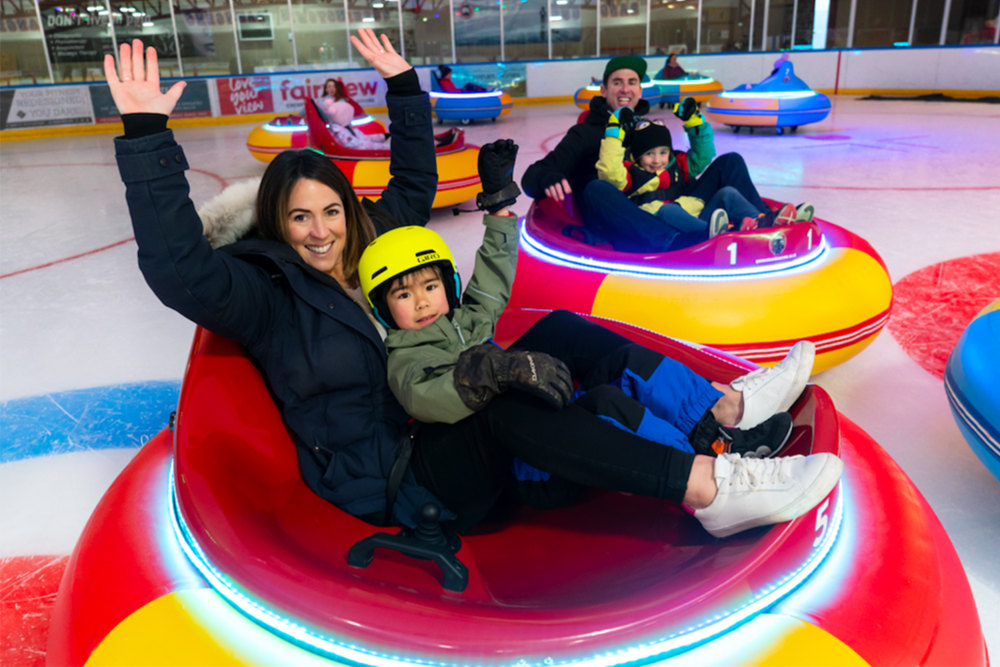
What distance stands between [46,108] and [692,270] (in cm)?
1028

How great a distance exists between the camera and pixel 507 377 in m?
1.08

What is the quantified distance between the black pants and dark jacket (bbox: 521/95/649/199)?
1286 millimetres

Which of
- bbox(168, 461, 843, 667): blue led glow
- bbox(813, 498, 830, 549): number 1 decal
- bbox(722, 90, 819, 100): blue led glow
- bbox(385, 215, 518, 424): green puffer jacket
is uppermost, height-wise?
bbox(385, 215, 518, 424): green puffer jacket

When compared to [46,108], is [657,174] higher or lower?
higher

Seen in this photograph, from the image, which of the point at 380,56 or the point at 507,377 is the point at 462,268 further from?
the point at 507,377

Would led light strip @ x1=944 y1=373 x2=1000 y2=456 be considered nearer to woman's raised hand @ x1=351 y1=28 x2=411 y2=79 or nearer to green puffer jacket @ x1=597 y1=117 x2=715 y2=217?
green puffer jacket @ x1=597 y1=117 x2=715 y2=217

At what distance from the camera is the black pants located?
1061mm

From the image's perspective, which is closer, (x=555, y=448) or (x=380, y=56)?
(x=555, y=448)

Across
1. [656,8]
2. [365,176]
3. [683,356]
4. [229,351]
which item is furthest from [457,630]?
[656,8]

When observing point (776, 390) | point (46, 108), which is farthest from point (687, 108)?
point (46, 108)

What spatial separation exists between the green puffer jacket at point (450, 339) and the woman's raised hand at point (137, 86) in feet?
1.68

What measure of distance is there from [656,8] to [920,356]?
11.6 metres

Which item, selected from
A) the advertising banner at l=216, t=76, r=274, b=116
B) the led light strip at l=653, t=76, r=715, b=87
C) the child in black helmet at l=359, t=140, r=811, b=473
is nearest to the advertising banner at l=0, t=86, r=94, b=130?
the advertising banner at l=216, t=76, r=274, b=116

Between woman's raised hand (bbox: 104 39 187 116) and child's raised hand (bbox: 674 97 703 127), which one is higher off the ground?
woman's raised hand (bbox: 104 39 187 116)
